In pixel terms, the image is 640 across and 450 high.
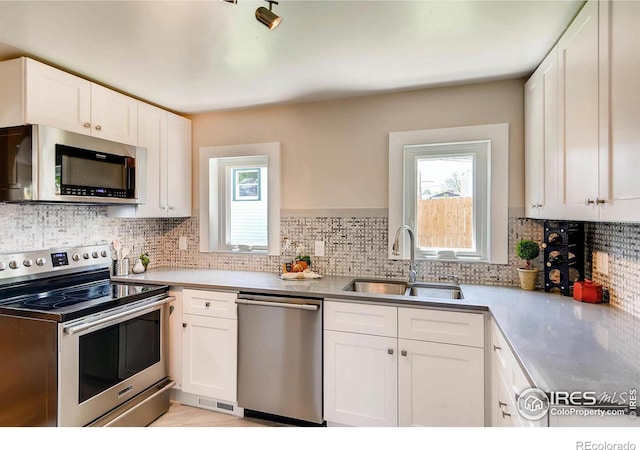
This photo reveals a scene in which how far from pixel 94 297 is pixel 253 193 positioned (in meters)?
1.42

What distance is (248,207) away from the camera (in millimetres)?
3043

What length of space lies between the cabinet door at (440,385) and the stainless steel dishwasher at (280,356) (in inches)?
20.4

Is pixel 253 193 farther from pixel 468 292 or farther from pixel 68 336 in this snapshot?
pixel 468 292

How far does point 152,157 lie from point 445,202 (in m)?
2.25

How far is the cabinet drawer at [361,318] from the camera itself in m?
1.98

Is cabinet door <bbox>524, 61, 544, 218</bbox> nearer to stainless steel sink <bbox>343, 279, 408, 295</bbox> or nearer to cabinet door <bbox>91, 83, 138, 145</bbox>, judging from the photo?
stainless steel sink <bbox>343, 279, 408, 295</bbox>

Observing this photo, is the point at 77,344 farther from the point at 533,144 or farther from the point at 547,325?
the point at 533,144

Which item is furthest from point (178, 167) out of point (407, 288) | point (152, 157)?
point (407, 288)

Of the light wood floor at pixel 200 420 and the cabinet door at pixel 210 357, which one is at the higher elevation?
the cabinet door at pixel 210 357

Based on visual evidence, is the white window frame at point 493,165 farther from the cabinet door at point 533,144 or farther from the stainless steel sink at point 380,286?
the stainless steel sink at point 380,286

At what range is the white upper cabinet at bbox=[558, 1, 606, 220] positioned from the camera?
1319 millimetres

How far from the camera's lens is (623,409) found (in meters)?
0.90

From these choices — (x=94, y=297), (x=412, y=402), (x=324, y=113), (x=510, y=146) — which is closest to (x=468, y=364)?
(x=412, y=402)

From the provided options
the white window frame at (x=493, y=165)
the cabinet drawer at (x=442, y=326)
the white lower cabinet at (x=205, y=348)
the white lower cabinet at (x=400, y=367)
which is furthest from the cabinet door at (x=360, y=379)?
the white window frame at (x=493, y=165)
